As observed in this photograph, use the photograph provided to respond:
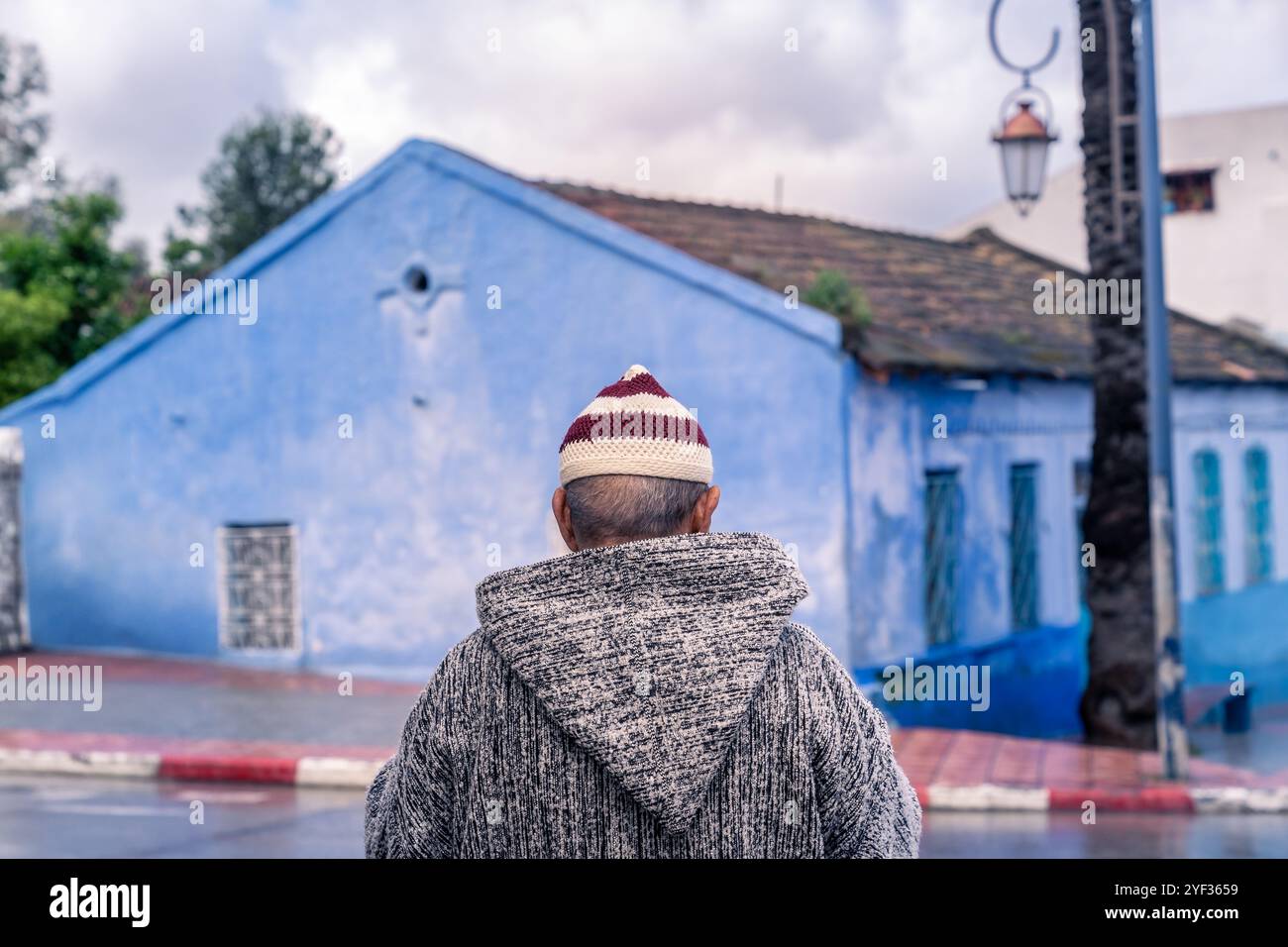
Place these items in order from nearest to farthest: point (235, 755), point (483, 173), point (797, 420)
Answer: point (235, 755)
point (797, 420)
point (483, 173)

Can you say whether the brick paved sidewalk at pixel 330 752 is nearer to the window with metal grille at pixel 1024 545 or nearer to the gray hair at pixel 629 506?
the window with metal grille at pixel 1024 545

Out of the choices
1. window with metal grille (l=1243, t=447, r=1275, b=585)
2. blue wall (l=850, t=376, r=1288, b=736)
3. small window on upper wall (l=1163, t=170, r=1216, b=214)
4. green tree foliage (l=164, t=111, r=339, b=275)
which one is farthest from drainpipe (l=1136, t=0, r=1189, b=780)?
green tree foliage (l=164, t=111, r=339, b=275)

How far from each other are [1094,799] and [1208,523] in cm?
1079

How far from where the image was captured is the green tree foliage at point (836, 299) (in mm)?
13227

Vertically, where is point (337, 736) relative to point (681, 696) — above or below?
below

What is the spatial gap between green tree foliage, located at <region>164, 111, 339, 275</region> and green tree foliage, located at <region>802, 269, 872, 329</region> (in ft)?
101

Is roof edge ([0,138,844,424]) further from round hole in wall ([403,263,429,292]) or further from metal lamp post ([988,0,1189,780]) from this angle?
metal lamp post ([988,0,1189,780])

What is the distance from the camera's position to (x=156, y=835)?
29.1 feet

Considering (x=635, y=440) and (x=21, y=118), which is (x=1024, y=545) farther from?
(x=21, y=118)

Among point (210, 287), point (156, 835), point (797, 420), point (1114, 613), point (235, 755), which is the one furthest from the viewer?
point (210, 287)

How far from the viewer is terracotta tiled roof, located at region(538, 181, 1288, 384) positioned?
14156mm
